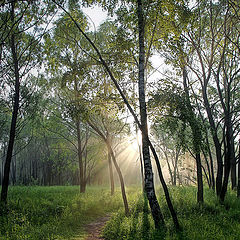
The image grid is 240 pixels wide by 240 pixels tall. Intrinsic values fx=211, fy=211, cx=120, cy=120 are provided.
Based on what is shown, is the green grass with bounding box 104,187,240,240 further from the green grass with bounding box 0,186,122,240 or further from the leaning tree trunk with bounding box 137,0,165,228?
the green grass with bounding box 0,186,122,240

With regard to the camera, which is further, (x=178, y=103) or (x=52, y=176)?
(x=52, y=176)

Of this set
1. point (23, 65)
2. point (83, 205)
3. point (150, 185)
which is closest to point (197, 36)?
point (150, 185)

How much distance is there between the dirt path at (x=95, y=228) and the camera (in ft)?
25.0

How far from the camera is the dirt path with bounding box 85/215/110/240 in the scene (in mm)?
7619

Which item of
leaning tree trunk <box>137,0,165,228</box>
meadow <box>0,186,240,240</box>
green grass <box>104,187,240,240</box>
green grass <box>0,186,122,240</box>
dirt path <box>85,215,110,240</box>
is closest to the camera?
green grass <box>104,187,240,240</box>

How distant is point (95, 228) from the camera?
8711 millimetres

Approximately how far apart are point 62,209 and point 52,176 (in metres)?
26.9

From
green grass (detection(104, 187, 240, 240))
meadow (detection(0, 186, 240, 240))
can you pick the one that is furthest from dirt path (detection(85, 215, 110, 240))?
green grass (detection(104, 187, 240, 240))

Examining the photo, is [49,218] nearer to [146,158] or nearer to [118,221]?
[118,221]

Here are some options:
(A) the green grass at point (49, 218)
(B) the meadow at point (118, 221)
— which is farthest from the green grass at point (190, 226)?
(A) the green grass at point (49, 218)

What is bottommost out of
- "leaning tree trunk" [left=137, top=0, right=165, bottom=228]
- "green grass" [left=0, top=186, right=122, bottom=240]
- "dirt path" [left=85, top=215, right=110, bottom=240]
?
"dirt path" [left=85, top=215, right=110, bottom=240]

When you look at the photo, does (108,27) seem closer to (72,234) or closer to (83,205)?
(83,205)

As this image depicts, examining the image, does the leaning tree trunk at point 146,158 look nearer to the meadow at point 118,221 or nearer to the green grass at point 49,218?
the meadow at point 118,221

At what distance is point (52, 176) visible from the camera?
3512 cm
